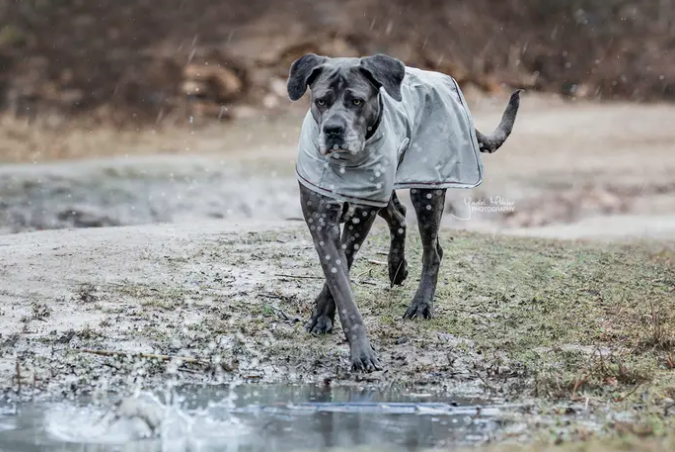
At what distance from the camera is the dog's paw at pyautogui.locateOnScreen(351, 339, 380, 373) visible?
5.65 meters

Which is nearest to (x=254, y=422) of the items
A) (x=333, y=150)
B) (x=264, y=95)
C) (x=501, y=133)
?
(x=333, y=150)

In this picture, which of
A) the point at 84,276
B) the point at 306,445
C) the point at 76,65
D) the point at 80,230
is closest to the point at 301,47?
the point at 76,65

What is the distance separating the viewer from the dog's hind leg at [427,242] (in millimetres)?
6719

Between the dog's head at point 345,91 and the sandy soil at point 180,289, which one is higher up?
the dog's head at point 345,91

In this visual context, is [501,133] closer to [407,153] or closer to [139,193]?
[407,153]

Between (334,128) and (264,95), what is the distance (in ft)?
47.7

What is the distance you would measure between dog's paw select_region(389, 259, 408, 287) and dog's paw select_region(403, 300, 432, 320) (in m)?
0.58

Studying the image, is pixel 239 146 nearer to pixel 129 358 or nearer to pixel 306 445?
pixel 129 358

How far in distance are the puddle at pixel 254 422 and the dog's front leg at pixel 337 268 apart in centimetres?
34

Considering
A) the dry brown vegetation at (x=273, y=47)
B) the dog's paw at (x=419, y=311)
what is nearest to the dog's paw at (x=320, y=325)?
the dog's paw at (x=419, y=311)

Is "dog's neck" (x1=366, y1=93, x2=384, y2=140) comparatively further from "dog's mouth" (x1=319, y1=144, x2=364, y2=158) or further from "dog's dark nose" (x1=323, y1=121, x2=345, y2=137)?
"dog's dark nose" (x1=323, y1=121, x2=345, y2=137)

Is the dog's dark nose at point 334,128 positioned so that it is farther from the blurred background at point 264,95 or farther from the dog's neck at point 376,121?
the blurred background at point 264,95

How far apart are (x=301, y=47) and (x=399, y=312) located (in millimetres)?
14598

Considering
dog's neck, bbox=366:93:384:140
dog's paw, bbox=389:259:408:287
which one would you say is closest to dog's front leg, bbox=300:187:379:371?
dog's neck, bbox=366:93:384:140
